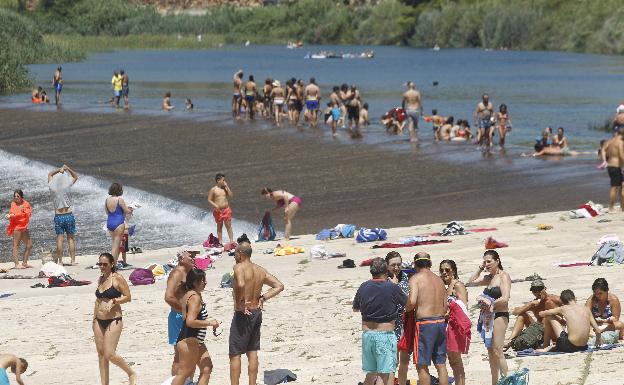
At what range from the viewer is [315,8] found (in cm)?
15238

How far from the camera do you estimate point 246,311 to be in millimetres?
11633

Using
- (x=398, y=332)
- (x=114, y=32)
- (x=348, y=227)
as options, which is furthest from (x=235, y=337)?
(x=114, y=32)

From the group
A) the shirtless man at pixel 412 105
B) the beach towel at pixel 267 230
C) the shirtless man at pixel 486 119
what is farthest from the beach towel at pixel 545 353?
the shirtless man at pixel 412 105

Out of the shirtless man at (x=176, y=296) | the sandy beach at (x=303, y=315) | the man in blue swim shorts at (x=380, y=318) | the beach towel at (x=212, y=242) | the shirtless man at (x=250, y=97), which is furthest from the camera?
the shirtless man at (x=250, y=97)

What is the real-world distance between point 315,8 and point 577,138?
11367 cm

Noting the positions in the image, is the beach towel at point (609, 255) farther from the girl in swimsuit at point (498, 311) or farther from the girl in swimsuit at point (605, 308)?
the girl in swimsuit at point (498, 311)

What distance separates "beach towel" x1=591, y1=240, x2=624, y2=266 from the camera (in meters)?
17.0

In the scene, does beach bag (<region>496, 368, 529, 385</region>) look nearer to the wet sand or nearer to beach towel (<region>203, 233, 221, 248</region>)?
beach towel (<region>203, 233, 221, 248</region>)

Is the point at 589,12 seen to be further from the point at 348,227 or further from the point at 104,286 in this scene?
the point at 104,286

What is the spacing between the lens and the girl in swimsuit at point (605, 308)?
1334 cm

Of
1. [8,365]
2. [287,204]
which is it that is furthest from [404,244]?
[8,365]

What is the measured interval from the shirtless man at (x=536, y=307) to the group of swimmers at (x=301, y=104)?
914 inches

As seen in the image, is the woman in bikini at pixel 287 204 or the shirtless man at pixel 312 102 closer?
the woman in bikini at pixel 287 204

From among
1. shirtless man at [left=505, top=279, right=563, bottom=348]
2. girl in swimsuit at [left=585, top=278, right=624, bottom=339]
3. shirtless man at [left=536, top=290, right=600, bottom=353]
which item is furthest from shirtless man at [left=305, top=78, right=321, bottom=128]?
shirtless man at [left=536, top=290, right=600, bottom=353]
